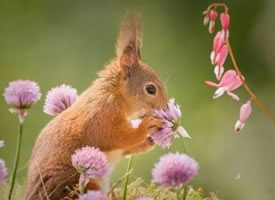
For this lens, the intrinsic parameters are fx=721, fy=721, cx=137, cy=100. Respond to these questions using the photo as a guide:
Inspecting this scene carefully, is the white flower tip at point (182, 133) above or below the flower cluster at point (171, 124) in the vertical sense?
below

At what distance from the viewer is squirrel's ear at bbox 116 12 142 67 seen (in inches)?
55.3

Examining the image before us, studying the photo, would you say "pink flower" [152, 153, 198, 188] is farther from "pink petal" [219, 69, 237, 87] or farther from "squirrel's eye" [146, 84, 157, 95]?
"squirrel's eye" [146, 84, 157, 95]

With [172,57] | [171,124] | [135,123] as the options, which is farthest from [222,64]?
[172,57]

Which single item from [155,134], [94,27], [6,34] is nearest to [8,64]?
[6,34]

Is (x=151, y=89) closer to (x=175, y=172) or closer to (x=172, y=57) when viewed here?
(x=175, y=172)

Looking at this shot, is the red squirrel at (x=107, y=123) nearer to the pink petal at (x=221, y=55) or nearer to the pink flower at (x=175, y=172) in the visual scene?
the pink petal at (x=221, y=55)

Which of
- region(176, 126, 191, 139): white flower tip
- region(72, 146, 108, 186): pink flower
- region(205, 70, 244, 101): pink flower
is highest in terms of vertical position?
region(205, 70, 244, 101): pink flower

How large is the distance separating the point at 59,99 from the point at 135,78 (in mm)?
174

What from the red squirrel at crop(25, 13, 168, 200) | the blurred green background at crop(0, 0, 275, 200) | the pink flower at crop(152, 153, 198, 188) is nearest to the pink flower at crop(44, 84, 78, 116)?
the red squirrel at crop(25, 13, 168, 200)

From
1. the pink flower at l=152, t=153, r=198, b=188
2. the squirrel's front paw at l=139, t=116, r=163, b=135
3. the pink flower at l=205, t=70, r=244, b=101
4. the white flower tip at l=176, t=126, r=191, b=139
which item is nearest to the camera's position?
the pink flower at l=152, t=153, r=198, b=188

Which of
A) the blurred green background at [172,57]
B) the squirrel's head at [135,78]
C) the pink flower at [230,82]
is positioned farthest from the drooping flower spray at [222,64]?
the blurred green background at [172,57]

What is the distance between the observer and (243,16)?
132 inches

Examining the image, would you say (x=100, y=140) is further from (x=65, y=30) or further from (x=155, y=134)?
(x=65, y=30)

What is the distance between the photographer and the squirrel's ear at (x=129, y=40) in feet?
4.61
